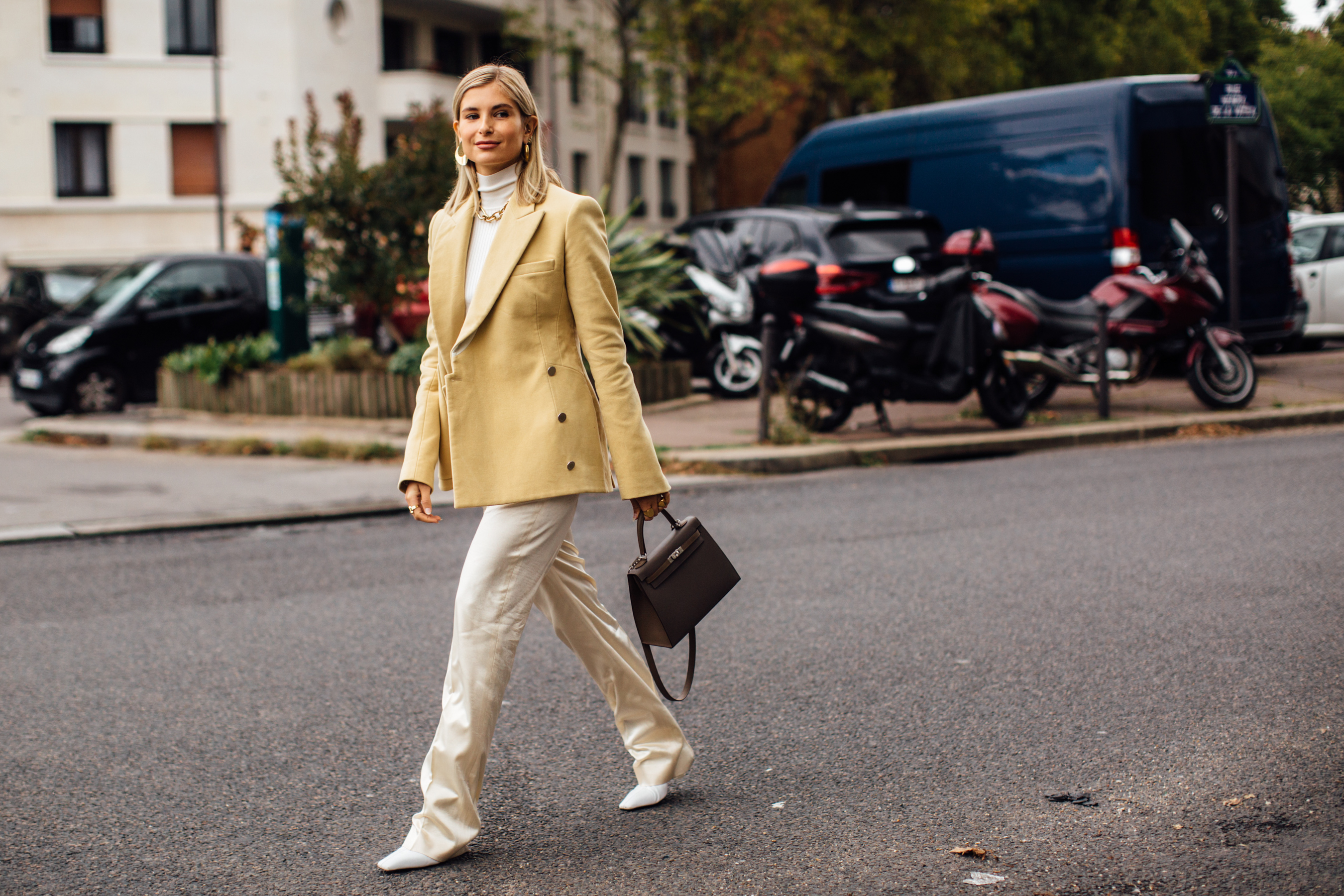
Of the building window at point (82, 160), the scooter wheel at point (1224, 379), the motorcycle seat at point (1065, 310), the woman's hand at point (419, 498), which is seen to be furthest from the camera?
the building window at point (82, 160)

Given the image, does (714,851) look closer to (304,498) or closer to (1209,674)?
(1209,674)

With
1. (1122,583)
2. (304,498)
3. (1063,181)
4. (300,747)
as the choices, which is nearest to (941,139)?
(1063,181)

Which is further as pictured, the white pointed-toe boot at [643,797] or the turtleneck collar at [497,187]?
the white pointed-toe boot at [643,797]

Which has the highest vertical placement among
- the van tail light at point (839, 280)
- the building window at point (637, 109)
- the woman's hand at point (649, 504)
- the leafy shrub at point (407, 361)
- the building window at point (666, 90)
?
the building window at point (637, 109)

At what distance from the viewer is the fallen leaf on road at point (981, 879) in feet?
10.2

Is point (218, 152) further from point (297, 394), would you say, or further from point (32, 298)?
point (297, 394)

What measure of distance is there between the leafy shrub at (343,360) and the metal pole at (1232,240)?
7.97 metres

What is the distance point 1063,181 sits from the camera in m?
14.3

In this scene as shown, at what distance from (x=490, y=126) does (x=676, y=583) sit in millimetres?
1192

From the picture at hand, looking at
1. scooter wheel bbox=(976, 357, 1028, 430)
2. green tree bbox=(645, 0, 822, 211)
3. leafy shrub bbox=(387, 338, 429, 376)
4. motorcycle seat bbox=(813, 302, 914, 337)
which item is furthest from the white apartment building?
motorcycle seat bbox=(813, 302, 914, 337)

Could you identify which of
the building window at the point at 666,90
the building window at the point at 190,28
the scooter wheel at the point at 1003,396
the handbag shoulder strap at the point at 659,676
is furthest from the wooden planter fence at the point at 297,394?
the building window at the point at 190,28

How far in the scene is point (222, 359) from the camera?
1405 cm

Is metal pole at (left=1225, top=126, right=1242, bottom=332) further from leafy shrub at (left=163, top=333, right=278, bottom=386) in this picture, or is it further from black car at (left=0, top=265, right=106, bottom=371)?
black car at (left=0, top=265, right=106, bottom=371)

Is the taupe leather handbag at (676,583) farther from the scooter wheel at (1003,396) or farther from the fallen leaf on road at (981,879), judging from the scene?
the scooter wheel at (1003,396)
